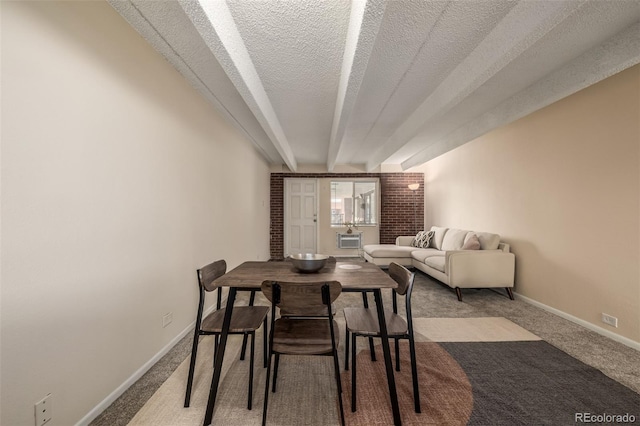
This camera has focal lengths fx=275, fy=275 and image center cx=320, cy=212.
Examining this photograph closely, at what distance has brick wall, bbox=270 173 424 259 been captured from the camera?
24.0 feet

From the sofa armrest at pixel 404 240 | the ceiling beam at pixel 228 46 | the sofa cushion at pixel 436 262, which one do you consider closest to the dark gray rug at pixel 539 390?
the sofa cushion at pixel 436 262

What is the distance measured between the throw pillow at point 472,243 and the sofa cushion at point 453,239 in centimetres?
34

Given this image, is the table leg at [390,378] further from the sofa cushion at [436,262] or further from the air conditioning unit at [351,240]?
the air conditioning unit at [351,240]

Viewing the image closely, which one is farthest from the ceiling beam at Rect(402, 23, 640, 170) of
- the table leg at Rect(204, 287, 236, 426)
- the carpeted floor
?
the table leg at Rect(204, 287, 236, 426)

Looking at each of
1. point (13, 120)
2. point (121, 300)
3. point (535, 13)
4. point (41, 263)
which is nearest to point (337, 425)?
point (121, 300)

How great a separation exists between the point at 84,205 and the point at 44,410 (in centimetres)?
97

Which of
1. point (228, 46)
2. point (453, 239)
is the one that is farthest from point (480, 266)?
point (228, 46)

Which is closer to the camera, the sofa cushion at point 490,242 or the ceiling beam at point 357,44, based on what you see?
the ceiling beam at point 357,44

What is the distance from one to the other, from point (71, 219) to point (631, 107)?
4.18m

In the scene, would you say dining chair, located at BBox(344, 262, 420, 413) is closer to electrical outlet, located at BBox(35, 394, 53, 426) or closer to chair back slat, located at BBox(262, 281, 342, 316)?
chair back slat, located at BBox(262, 281, 342, 316)

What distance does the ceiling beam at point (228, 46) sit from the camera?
62.3 inches

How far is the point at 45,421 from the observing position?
49.6 inches

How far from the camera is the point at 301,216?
24.3ft

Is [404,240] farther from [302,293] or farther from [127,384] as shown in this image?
[127,384]
